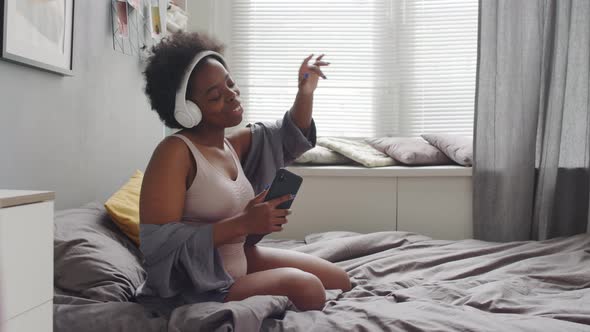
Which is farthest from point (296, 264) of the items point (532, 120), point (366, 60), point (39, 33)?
point (366, 60)

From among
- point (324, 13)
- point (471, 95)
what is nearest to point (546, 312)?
point (471, 95)

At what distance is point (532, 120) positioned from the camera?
8.73 feet

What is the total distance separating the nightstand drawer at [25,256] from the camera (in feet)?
2.71

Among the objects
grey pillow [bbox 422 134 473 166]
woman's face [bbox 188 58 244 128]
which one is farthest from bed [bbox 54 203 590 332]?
grey pillow [bbox 422 134 473 166]

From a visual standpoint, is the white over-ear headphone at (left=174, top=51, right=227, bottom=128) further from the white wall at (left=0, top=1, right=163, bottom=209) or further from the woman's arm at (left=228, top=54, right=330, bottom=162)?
the white wall at (left=0, top=1, right=163, bottom=209)

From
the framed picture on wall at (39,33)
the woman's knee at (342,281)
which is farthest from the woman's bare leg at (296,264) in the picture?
the framed picture on wall at (39,33)

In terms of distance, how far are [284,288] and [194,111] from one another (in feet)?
1.50

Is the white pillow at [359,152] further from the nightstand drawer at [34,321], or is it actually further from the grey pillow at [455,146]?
the nightstand drawer at [34,321]

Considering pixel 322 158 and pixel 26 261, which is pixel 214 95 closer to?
pixel 26 261

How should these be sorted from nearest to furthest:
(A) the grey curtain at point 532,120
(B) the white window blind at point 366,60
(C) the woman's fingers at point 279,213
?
1. (C) the woman's fingers at point 279,213
2. (A) the grey curtain at point 532,120
3. (B) the white window blind at point 366,60

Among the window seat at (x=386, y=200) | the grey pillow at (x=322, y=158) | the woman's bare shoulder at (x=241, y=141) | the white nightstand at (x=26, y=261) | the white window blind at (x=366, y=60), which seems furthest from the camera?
the white window blind at (x=366, y=60)

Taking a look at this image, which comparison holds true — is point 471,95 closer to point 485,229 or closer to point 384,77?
point 384,77

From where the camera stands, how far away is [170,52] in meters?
1.38

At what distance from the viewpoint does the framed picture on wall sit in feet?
4.43
